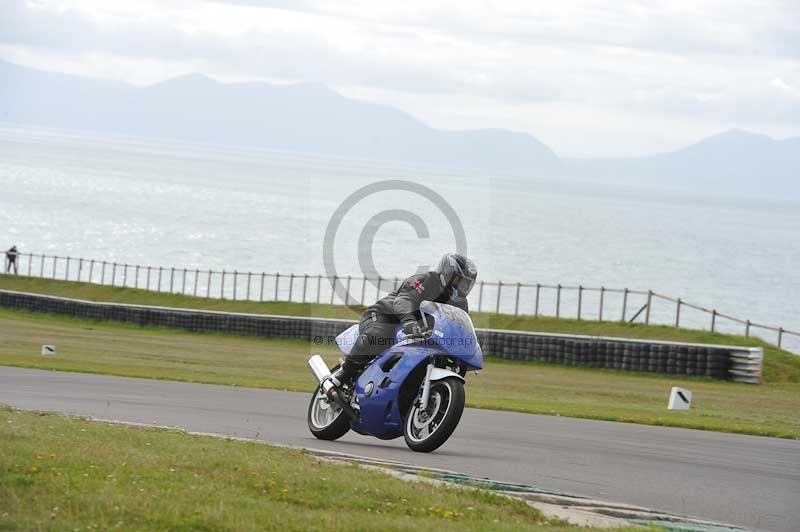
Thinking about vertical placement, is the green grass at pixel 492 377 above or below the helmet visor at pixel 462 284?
below

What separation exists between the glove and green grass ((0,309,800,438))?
725 centimetres

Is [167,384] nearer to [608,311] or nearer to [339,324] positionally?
[339,324]

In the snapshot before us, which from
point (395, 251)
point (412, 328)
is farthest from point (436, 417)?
point (395, 251)

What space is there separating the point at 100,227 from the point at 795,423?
116m

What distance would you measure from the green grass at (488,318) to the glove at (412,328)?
2249cm

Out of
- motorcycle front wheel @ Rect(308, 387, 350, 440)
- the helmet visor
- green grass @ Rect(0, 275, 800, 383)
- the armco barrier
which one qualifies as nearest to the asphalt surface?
motorcycle front wheel @ Rect(308, 387, 350, 440)

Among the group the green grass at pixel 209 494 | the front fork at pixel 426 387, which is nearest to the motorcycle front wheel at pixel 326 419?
the front fork at pixel 426 387

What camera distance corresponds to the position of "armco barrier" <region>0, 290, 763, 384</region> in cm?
3155

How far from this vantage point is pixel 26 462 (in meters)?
8.69

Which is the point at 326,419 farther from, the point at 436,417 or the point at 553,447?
the point at 553,447

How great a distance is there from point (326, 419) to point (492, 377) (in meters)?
18.3

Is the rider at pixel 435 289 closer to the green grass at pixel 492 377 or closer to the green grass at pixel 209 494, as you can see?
the green grass at pixel 209 494

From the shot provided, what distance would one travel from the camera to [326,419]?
13.0m

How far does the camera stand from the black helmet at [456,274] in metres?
11.6
